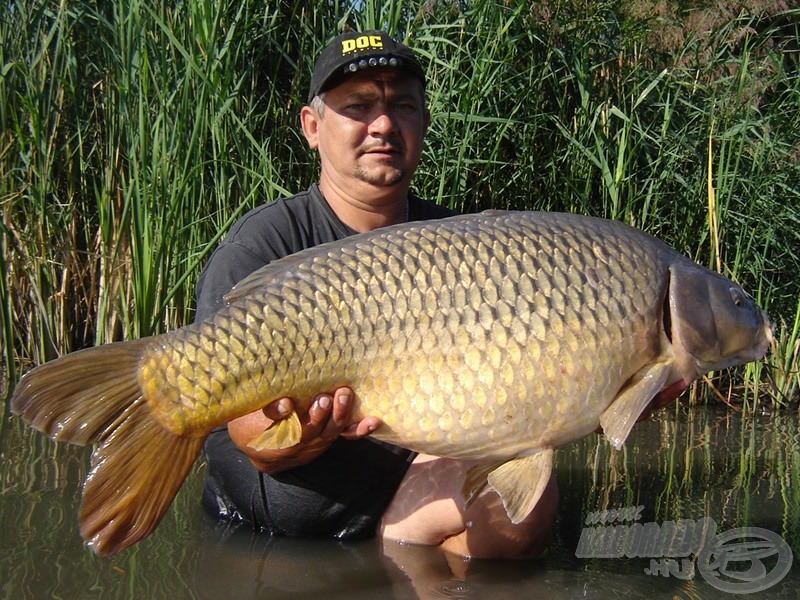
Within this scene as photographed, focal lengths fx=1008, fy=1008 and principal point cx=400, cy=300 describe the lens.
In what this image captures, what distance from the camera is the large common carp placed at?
5.70 ft

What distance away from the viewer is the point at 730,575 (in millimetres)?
2053

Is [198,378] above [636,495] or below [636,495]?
above

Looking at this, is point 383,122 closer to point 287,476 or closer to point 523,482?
point 287,476

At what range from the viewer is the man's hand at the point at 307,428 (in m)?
1.85

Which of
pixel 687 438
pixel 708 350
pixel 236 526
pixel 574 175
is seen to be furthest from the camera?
pixel 574 175

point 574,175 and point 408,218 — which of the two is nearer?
point 408,218

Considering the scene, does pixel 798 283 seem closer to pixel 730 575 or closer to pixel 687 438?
pixel 687 438

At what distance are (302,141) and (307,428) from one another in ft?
6.38

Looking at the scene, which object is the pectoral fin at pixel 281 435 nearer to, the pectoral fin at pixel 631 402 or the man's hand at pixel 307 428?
the man's hand at pixel 307 428

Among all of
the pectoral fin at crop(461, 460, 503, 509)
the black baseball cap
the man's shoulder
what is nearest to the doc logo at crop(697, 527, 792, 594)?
the pectoral fin at crop(461, 460, 503, 509)

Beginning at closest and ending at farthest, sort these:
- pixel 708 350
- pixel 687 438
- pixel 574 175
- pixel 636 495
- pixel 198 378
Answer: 1. pixel 198 378
2. pixel 708 350
3. pixel 636 495
4. pixel 687 438
5. pixel 574 175

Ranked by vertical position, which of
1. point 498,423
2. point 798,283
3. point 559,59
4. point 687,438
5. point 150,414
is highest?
point 559,59

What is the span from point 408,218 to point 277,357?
3.17ft

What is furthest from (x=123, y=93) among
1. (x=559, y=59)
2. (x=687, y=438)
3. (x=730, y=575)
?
(x=730, y=575)
